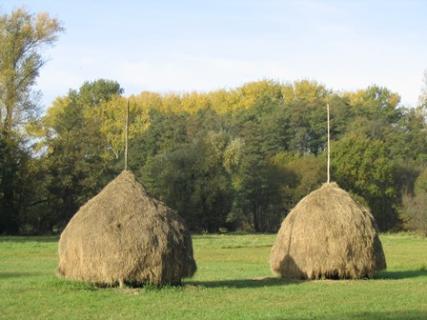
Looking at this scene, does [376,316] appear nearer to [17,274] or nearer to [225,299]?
[225,299]

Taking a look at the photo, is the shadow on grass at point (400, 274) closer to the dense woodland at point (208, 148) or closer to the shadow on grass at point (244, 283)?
the shadow on grass at point (244, 283)

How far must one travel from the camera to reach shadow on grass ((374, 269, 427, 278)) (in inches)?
881

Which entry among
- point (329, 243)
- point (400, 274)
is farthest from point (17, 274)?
point (400, 274)

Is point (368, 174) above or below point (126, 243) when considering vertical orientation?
above

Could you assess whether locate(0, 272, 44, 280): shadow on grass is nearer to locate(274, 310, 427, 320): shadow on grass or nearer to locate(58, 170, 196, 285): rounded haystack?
locate(58, 170, 196, 285): rounded haystack

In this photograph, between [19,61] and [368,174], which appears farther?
[368,174]

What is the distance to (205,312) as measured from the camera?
14094mm

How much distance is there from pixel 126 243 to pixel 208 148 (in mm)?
53339

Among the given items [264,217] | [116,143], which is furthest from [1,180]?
[264,217]

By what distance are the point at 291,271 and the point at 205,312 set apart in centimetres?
720

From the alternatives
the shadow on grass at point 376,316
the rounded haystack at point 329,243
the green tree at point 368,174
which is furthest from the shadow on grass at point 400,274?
the green tree at point 368,174

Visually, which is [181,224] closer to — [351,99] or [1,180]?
[1,180]

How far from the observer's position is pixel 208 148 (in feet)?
Result: 231

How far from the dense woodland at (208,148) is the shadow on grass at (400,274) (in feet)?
84.4
